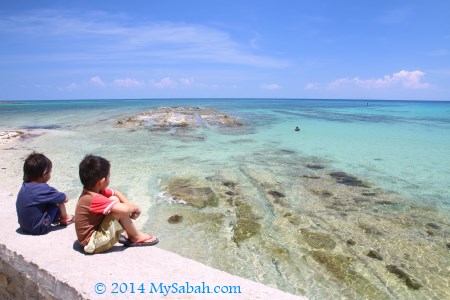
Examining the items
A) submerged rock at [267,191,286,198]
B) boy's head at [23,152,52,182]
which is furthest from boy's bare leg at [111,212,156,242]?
submerged rock at [267,191,286,198]

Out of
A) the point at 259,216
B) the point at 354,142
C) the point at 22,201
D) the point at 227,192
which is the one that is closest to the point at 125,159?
the point at 227,192

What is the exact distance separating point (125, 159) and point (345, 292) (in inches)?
486

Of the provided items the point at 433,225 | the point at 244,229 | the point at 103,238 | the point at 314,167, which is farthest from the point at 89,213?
the point at 314,167

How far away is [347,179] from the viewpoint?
12.5 m

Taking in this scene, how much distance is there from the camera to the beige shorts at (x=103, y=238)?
4.09 m

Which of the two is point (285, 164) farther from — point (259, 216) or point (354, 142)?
point (354, 142)

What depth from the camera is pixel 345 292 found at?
5.53m

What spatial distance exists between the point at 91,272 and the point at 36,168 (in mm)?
1997

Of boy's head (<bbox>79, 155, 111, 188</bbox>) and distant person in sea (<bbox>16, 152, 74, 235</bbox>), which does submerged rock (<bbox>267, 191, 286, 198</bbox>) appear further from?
boy's head (<bbox>79, 155, 111, 188</bbox>)

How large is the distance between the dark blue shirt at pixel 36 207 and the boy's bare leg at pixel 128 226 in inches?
47.5

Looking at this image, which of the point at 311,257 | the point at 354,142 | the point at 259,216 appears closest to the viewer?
the point at 311,257

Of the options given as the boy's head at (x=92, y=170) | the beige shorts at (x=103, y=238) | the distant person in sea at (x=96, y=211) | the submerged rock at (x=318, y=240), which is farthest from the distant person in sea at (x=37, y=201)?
the submerged rock at (x=318, y=240)

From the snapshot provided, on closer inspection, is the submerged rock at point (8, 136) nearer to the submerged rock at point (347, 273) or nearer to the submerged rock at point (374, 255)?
the submerged rock at point (347, 273)

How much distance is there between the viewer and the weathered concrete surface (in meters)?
3.39
